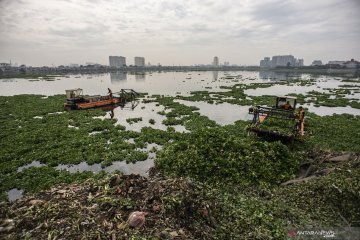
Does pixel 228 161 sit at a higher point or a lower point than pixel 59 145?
higher

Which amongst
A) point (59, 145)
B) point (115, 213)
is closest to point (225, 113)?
point (59, 145)

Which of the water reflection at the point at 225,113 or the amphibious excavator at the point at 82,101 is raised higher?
the amphibious excavator at the point at 82,101

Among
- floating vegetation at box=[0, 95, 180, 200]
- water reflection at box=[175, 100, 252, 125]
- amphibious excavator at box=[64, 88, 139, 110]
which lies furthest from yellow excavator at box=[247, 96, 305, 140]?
amphibious excavator at box=[64, 88, 139, 110]

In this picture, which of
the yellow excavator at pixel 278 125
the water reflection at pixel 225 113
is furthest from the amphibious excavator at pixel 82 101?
the yellow excavator at pixel 278 125

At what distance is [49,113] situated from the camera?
31078mm

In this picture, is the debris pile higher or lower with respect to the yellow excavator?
lower

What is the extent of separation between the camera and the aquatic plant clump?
11148 millimetres

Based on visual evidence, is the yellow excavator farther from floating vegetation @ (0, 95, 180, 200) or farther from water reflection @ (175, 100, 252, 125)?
floating vegetation @ (0, 95, 180, 200)

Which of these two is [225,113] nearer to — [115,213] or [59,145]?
[59,145]

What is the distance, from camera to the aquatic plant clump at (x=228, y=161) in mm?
11148

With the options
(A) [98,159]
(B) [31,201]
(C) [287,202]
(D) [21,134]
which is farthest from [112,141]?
(C) [287,202]

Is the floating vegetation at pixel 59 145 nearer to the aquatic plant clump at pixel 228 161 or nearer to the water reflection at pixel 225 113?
the aquatic plant clump at pixel 228 161

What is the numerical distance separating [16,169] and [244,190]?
1455 centimetres

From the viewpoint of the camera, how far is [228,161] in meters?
11.8
